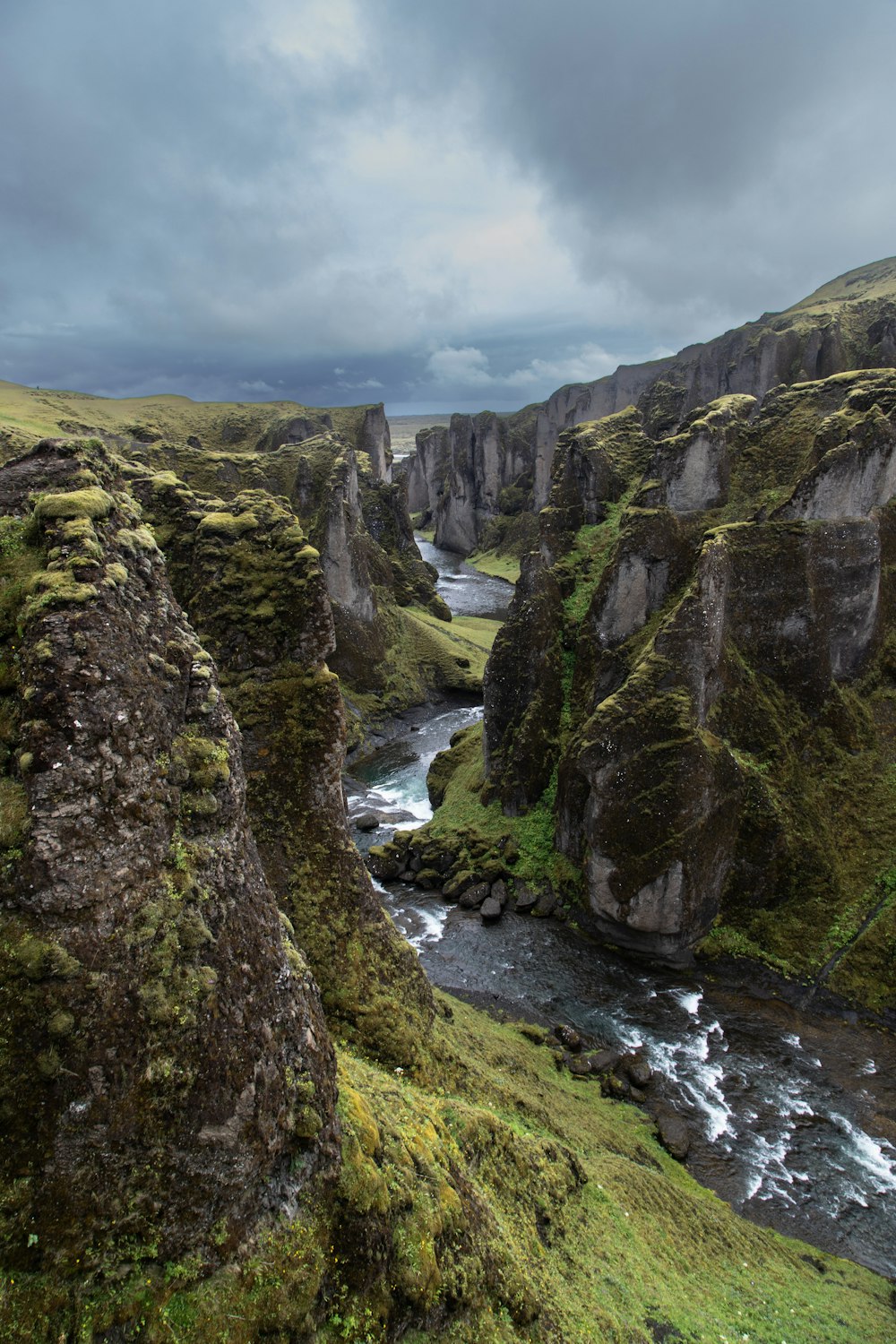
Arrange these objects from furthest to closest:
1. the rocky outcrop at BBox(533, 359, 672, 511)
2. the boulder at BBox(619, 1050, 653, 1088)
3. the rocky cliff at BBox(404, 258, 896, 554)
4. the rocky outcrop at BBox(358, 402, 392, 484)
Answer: the rocky outcrop at BBox(533, 359, 672, 511) < the rocky outcrop at BBox(358, 402, 392, 484) < the rocky cliff at BBox(404, 258, 896, 554) < the boulder at BBox(619, 1050, 653, 1088)

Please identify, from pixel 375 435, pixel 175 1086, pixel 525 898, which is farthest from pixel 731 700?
pixel 375 435

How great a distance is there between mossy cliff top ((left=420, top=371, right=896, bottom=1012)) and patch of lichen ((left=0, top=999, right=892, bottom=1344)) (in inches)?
390

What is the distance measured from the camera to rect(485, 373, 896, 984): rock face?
26453mm

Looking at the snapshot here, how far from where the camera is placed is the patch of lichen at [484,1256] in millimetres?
6430

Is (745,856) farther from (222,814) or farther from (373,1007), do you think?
(222,814)

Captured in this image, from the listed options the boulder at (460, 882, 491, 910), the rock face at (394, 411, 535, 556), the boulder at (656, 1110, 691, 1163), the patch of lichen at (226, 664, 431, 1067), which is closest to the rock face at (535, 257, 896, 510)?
the rock face at (394, 411, 535, 556)

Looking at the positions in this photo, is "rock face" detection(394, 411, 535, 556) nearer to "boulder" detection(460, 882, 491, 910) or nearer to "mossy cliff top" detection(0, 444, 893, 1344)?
"boulder" detection(460, 882, 491, 910)

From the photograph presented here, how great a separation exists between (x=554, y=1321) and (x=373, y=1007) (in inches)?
219

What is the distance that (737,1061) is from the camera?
2205 centimetres

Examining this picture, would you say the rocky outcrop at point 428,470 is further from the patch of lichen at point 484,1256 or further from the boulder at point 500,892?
the patch of lichen at point 484,1256

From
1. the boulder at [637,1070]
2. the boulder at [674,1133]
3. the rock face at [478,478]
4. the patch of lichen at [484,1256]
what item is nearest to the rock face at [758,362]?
the rock face at [478,478]

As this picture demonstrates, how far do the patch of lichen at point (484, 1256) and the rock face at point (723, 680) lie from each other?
1013cm

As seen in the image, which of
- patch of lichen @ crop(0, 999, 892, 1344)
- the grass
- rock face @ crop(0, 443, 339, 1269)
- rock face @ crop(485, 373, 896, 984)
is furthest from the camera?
the grass

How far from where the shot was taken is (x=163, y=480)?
1758 cm
